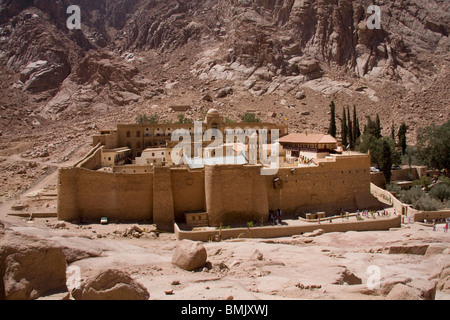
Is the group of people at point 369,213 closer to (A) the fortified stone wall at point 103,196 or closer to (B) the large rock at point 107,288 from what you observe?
(A) the fortified stone wall at point 103,196

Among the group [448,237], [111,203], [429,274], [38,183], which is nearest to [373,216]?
[448,237]

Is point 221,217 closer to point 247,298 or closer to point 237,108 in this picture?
point 247,298

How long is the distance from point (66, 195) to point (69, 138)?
24115mm

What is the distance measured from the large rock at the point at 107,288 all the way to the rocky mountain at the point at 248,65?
134ft

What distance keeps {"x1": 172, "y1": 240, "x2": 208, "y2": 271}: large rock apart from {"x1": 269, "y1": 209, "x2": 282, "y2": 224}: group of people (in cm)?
963

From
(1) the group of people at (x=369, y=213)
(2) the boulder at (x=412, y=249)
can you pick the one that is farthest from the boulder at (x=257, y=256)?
(1) the group of people at (x=369, y=213)

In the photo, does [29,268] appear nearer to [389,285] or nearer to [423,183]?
[389,285]

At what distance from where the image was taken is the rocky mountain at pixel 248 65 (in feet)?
181

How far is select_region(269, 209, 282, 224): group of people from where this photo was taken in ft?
70.5

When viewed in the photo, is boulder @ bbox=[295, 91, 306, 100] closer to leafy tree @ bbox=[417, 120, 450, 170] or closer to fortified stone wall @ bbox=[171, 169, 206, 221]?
leafy tree @ bbox=[417, 120, 450, 170]

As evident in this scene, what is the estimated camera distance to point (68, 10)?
76688 mm

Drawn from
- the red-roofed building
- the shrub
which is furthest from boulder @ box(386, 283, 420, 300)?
the red-roofed building
